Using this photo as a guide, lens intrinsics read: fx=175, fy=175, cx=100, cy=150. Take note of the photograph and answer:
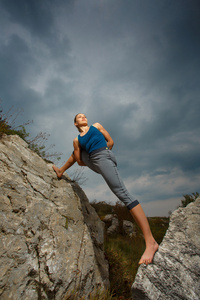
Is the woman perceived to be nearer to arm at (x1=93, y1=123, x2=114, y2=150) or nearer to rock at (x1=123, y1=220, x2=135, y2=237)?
arm at (x1=93, y1=123, x2=114, y2=150)

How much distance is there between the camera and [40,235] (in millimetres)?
2699

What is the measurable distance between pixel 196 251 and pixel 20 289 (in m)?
2.35

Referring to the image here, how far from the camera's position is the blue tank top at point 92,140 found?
351cm

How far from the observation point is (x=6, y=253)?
2270mm

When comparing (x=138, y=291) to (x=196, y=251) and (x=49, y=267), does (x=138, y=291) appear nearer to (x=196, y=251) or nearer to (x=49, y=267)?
(x=196, y=251)

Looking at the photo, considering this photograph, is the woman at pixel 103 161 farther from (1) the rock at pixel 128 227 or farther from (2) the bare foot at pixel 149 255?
(1) the rock at pixel 128 227

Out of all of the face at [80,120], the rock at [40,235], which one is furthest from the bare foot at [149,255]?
the face at [80,120]

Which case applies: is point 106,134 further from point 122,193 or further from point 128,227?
point 128,227

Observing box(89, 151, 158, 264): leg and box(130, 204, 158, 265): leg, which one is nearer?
box(130, 204, 158, 265): leg

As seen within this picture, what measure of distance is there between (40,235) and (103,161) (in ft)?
5.29

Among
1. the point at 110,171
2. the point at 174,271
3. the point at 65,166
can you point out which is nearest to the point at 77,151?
the point at 65,166

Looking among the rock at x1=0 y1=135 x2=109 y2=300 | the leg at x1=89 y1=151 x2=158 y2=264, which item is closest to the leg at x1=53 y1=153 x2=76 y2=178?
the rock at x1=0 y1=135 x2=109 y2=300

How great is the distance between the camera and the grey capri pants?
3.06m

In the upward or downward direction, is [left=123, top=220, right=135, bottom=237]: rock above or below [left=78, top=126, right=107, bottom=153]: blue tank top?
above
